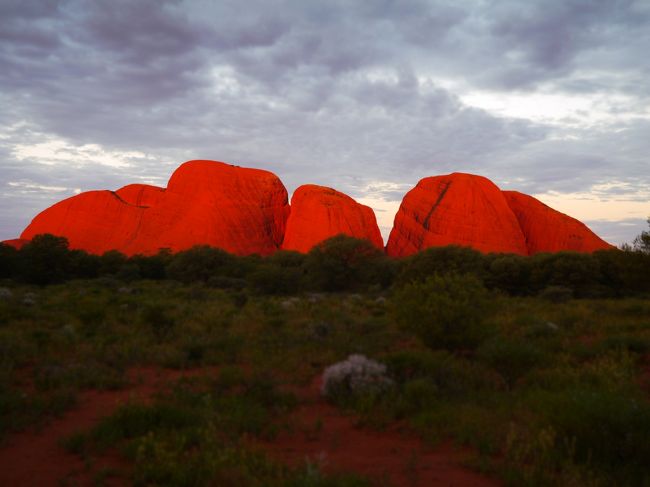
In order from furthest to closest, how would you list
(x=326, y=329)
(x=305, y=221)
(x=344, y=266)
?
(x=305, y=221) < (x=344, y=266) < (x=326, y=329)

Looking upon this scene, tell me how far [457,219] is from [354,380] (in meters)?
47.5

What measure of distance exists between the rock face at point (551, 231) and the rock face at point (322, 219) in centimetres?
1662

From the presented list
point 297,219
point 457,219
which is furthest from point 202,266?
point 457,219

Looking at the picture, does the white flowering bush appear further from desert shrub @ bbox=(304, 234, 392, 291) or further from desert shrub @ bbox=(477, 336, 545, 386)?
desert shrub @ bbox=(304, 234, 392, 291)

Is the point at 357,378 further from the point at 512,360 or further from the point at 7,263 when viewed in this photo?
the point at 7,263

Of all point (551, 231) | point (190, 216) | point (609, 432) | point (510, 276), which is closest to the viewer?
point (609, 432)

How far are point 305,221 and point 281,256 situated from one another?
530 inches

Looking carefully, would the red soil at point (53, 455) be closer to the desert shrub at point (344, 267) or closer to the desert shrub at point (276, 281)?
the desert shrub at point (276, 281)

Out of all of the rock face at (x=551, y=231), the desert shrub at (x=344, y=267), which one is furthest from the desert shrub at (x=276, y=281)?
the rock face at (x=551, y=231)

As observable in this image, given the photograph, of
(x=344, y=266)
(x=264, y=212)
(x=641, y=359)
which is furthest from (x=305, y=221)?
(x=641, y=359)

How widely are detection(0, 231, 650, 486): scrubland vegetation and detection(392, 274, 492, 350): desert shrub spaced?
0.03m

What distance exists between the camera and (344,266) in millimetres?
33656

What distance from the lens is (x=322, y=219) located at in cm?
5247

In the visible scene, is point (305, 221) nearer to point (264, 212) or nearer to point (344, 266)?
point (264, 212)
